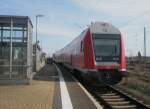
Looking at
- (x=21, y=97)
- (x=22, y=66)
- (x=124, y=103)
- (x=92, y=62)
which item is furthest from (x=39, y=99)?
(x=92, y=62)

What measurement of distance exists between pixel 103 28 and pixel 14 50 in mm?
5429

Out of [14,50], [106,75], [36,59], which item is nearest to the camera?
[14,50]

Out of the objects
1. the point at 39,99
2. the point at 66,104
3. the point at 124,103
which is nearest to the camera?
the point at 66,104

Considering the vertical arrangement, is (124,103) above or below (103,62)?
below

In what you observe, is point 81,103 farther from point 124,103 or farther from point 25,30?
point 25,30

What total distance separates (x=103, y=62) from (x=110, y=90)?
171 cm

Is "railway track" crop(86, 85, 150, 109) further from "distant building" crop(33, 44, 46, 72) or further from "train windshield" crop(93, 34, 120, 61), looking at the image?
"distant building" crop(33, 44, 46, 72)

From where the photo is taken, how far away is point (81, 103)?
13.3m

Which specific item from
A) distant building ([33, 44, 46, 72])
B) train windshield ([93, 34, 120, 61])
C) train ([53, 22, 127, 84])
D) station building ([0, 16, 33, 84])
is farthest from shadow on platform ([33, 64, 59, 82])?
station building ([0, 16, 33, 84])

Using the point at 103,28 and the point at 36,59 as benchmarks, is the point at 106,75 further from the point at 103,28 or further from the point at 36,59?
the point at 36,59

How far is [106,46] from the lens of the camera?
21.8 meters

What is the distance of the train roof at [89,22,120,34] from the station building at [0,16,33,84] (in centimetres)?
404

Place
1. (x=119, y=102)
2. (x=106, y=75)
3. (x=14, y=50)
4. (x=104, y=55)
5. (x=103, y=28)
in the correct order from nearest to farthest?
(x=119, y=102)
(x=14, y=50)
(x=106, y=75)
(x=104, y=55)
(x=103, y=28)

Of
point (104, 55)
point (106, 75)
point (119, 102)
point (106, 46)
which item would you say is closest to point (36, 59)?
point (106, 46)
